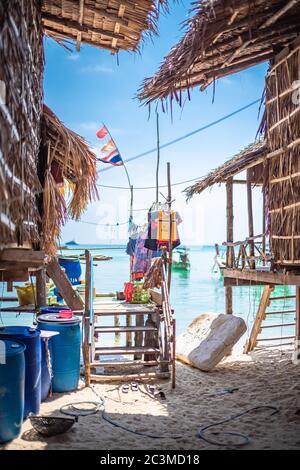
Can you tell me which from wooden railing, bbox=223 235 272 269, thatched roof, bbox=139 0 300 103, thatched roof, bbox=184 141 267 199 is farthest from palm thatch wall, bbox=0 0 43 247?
thatched roof, bbox=184 141 267 199

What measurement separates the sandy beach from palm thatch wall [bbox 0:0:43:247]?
2.27 metres

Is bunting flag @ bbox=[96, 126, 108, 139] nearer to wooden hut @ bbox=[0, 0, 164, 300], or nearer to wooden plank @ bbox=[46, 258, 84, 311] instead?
wooden plank @ bbox=[46, 258, 84, 311]

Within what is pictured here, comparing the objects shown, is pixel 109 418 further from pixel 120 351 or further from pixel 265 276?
pixel 265 276

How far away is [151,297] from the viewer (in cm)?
951

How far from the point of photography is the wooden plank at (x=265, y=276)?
5504 mm

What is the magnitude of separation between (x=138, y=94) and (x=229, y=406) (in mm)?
4408

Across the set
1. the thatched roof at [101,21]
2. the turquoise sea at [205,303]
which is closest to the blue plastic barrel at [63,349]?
the thatched roof at [101,21]

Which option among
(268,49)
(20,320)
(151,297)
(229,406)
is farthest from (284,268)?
(20,320)

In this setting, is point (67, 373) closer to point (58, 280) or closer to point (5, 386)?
point (58, 280)

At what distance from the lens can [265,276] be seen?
6.32 meters

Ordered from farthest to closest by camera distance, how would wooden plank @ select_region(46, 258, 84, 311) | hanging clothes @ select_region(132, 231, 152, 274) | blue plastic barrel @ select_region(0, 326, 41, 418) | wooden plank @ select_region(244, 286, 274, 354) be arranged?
hanging clothes @ select_region(132, 231, 152, 274), wooden plank @ select_region(244, 286, 274, 354), wooden plank @ select_region(46, 258, 84, 311), blue plastic barrel @ select_region(0, 326, 41, 418)

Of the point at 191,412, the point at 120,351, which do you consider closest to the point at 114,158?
the point at 120,351

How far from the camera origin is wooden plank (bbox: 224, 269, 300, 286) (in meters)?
5.50

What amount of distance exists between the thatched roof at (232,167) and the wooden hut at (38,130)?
10.9ft
